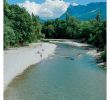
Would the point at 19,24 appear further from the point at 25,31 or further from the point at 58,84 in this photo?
the point at 58,84

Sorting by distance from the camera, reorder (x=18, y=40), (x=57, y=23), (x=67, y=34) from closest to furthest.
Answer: (x=18, y=40) → (x=67, y=34) → (x=57, y=23)

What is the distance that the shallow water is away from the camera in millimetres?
13885

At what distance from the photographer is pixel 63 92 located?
48.3ft

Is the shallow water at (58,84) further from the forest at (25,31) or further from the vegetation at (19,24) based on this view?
the vegetation at (19,24)

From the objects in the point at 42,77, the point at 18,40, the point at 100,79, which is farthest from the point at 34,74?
the point at 18,40

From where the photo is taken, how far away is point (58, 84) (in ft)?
54.6

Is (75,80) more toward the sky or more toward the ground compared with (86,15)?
more toward the ground

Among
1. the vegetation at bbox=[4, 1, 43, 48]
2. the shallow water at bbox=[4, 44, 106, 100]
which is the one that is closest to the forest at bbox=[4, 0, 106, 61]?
the vegetation at bbox=[4, 1, 43, 48]

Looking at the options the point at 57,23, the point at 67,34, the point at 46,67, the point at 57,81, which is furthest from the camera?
the point at 57,23

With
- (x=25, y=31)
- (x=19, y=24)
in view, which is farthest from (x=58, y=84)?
(x=25, y=31)

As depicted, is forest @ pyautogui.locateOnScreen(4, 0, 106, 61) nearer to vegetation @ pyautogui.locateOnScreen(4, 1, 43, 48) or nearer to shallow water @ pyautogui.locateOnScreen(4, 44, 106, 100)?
vegetation @ pyautogui.locateOnScreen(4, 1, 43, 48)

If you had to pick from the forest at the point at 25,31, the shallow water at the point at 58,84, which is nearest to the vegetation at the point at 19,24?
the forest at the point at 25,31

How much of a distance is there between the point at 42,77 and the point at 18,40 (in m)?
20.4

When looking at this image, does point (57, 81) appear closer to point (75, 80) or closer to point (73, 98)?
point (75, 80)
